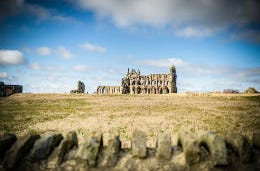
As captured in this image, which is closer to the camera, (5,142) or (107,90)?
(5,142)

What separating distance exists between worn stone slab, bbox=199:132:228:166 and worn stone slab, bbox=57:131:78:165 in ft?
9.43

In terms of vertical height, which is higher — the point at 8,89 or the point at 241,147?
the point at 8,89

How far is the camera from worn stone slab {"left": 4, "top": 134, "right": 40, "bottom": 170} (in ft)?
16.5

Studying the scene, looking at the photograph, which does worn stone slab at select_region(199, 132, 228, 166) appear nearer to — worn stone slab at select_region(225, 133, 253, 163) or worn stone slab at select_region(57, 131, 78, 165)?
worn stone slab at select_region(225, 133, 253, 163)

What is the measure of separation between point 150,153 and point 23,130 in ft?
54.0

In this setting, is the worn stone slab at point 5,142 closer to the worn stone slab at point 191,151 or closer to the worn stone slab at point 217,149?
the worn stone slab at point 191,151

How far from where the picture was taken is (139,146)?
17.1 feet

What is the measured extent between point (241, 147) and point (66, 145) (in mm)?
3632

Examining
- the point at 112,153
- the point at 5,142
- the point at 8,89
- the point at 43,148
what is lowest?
the point at 112,153

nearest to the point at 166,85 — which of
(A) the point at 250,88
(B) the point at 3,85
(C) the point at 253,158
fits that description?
(A) the point at 250,88

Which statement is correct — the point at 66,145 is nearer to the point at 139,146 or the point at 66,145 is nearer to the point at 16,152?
the point at 16,152

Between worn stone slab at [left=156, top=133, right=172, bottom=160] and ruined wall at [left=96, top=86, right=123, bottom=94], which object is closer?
worn stone slab at [left=156, top=133, right=172, bottom=160]

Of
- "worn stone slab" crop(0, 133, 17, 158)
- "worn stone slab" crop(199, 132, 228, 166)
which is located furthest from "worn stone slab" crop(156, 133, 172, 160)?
"worn stone slab" crop(0, 133, 17, 158)

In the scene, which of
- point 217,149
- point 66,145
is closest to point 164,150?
point 217,149
